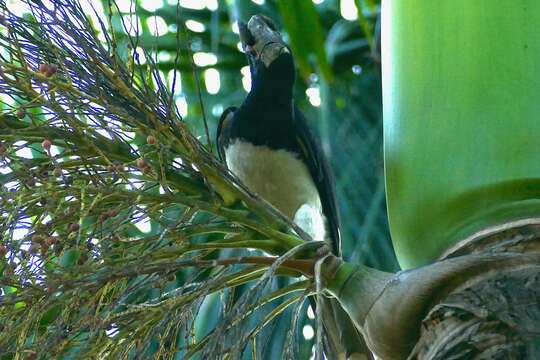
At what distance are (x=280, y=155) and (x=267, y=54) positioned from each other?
0.48 meters

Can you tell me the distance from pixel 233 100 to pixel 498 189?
4.63ft

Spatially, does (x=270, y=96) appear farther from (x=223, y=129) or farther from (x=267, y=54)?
(x=267, y=54)

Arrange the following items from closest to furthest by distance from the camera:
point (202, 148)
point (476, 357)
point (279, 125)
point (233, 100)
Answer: point (476, 357), point (202, 148), point (279, 125), point (233, 100)

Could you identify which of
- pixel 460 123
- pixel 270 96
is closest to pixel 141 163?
pixel 460 123

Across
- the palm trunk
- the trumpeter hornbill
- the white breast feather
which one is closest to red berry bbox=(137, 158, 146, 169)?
the palm trunk

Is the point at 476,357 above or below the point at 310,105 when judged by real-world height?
below

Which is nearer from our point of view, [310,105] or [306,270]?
[306,270]

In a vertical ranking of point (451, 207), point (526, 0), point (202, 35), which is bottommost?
point (451, 207)

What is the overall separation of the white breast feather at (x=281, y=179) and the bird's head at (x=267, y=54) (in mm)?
164

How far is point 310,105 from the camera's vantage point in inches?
98.9

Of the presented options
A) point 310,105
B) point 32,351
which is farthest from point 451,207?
point 310,105

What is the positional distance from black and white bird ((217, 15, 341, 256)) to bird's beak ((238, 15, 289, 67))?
29 centimetres

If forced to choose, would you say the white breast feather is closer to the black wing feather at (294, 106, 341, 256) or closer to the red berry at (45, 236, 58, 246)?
the black wing feather at (294, 106, 341, 256)

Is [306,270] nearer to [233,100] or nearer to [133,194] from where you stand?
[133,194]
